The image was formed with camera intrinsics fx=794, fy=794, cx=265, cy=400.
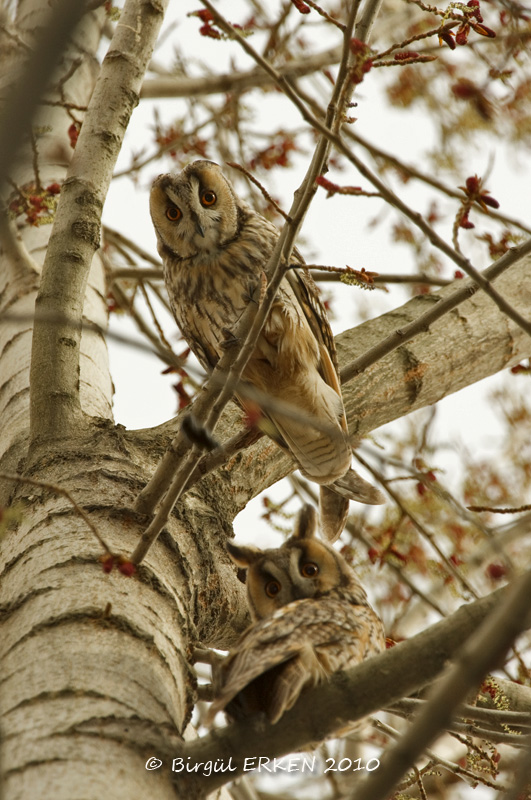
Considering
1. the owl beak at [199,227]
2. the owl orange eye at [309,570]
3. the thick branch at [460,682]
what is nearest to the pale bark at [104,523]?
the owl orange eye at [309,570]

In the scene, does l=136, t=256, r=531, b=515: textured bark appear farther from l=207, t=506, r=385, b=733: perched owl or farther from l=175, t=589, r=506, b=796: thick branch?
l=175, t=589, r=506, b=796: thick branch

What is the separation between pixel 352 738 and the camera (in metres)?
3.93

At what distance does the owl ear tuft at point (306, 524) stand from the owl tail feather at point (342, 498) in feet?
1.74

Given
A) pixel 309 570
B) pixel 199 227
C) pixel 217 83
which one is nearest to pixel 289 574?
pixel 309 570

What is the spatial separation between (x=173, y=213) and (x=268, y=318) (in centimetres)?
70

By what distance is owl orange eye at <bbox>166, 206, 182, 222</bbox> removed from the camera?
3.21 meters

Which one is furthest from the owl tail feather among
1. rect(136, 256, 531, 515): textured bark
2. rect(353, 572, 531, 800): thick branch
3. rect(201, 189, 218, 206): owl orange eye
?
rect(353, 572, 531, 800): thick branch

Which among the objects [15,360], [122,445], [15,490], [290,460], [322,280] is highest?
[322,280]

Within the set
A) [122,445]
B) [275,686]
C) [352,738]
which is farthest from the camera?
[352,738]

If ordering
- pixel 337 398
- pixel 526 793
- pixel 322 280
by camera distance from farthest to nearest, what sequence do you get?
pixel 322 280, pixel 337 398, pixel 526 793

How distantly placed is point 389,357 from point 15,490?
57.3 inches

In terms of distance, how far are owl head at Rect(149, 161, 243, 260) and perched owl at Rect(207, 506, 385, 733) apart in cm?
126

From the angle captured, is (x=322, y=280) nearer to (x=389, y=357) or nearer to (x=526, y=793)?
(x=389, y=357)

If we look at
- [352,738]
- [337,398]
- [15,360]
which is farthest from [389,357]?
[352,738]
